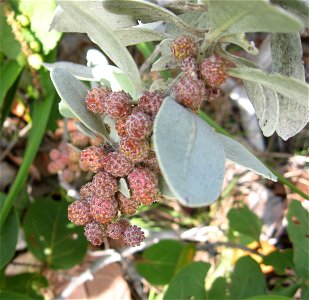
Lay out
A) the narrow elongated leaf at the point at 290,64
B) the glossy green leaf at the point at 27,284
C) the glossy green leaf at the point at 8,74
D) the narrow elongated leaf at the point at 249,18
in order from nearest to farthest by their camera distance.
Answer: the narrow elongated leaf at the point at 249,18, the narrow elongated leaf at the point at 290,64, the glossy green leaf at the point at 8,74, the glossy green leaf at the point at 27,284

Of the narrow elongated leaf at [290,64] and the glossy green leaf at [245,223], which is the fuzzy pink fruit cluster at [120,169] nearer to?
the narrow elongated leaf at [290,64]

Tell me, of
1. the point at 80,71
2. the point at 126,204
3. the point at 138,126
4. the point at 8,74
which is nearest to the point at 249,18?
the point at 138,126

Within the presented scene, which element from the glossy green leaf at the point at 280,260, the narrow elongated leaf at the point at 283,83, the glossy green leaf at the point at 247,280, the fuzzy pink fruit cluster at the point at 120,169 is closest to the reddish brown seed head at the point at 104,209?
the fuzzy pink fruit cluster at the point at 120,169

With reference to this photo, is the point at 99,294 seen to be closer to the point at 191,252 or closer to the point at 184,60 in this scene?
the point at 191,252

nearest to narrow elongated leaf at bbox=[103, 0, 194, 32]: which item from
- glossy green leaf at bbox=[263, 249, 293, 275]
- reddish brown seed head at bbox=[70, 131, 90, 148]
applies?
reddish brown seed head at bbox=[70, 131, 90, 148]

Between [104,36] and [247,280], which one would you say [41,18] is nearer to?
[104,36]

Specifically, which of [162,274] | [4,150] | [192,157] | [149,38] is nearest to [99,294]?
[162,274]

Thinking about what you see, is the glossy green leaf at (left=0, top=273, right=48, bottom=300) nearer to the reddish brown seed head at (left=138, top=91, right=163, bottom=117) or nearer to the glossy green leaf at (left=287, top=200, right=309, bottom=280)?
the glossy green leaf at (left=287, top=200, right=309, bottom=280)

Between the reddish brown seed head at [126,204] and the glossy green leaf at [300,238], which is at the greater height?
the reddish brown seed head at [126,204]
